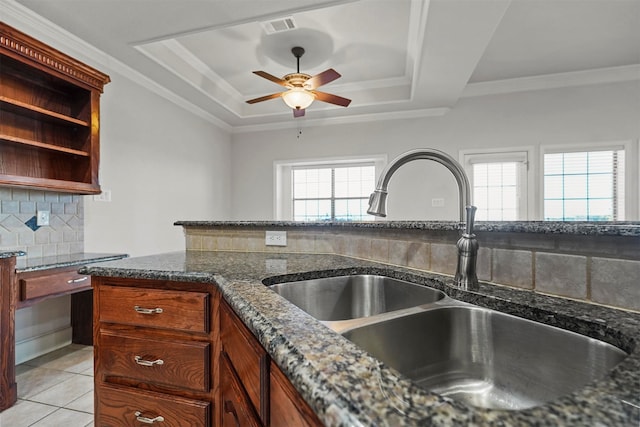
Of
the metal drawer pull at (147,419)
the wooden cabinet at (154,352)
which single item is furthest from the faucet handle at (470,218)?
the metal drawer pull at (147,419)

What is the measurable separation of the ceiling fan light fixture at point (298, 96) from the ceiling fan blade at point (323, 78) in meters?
0.08

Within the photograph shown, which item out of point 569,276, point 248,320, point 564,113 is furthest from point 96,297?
point 564,113

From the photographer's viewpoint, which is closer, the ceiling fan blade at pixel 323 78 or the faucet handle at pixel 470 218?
the faucet handle at pixel 470 218

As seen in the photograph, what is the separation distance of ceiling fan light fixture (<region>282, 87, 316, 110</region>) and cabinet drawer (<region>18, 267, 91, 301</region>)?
2310mm

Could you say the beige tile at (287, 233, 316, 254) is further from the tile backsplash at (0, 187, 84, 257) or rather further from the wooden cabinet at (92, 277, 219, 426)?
the tile backsplash at (0, 187, 84, 257)

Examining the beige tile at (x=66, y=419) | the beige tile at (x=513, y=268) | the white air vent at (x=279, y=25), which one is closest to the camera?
the beige tile at (x=513, y=268)

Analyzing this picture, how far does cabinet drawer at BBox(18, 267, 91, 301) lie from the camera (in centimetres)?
190

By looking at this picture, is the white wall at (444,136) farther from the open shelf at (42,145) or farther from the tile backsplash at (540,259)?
the tile backsplash at (540,259)

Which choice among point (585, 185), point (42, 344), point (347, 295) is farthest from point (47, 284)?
point (585, 185)

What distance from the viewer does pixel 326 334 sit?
0.57m

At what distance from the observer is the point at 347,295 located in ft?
4.26

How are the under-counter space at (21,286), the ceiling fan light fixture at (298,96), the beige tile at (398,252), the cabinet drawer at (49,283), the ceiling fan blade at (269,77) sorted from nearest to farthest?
the beige tile at (398,252) < the under-counter space at (21,286) < the cabinet drawer at (49,283) < the ceiling fan blade at (269,77) < the ceiling fan light fixture at (298,96)

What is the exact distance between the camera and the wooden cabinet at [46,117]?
209 centimetres

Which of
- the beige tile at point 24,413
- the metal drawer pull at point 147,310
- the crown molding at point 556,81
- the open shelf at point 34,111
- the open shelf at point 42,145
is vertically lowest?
the beige tile at point 24,413
